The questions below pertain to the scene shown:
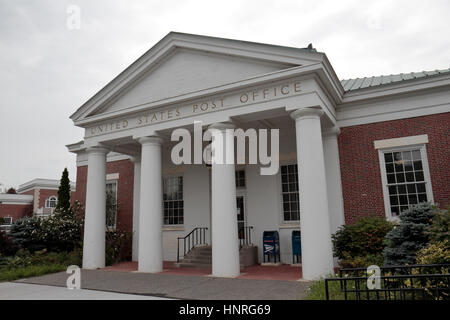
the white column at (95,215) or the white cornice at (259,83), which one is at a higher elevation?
the white cornice at (259,83)

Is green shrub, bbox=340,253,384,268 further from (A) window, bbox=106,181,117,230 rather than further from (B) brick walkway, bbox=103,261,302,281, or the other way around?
(A) window, bbox=106,181,117,230

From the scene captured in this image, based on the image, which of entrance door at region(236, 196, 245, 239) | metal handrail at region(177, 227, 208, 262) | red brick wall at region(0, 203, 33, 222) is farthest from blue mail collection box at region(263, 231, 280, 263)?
red brick wall at region(0, 203, 33, 222)

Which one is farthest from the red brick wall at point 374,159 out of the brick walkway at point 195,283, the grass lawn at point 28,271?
the grass lawn at point 28,271

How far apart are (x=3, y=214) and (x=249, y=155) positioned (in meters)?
39.0

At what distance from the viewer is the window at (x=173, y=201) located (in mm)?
15961

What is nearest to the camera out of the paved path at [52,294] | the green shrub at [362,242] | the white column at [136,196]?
the paved path at [52,294]

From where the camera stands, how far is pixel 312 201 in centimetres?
938

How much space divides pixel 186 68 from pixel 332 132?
5.73 metres

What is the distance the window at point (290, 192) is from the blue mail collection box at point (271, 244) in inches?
34.4

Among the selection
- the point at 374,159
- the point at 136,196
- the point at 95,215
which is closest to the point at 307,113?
the point at 374,159

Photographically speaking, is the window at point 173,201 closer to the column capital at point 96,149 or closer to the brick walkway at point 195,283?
the column capital at point 96,149

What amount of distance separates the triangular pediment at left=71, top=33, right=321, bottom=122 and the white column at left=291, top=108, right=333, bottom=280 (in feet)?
6.28

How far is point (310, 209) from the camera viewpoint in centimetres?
936
